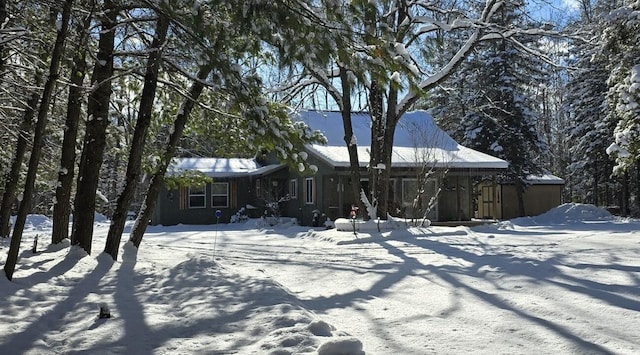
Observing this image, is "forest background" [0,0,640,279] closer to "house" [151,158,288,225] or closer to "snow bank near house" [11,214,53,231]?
"house" [151,158,288,225]

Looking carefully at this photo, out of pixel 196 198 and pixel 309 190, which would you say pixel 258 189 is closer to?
pixel 196 198

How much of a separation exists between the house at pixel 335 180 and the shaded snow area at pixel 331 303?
880 centimetres

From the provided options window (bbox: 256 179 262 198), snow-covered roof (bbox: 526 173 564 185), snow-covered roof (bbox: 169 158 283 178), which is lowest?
window (bbox: 256 179 262 198)

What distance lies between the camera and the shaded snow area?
4410 mm

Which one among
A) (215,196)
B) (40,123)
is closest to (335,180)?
(215,196)

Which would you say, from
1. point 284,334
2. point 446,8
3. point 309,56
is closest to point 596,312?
point 284,334

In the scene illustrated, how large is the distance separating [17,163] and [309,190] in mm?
13961

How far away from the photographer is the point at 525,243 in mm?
13031

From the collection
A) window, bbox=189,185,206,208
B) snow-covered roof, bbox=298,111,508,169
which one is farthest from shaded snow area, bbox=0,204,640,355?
window, bbox=189,185,206,208

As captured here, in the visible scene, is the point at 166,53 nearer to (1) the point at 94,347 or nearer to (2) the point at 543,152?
(1) the point at 94,347

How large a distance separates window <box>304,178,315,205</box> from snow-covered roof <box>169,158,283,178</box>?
5.85 feet

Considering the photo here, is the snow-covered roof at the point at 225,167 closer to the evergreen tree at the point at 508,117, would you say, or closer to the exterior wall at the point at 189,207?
the exterior wall at the point at 189,207

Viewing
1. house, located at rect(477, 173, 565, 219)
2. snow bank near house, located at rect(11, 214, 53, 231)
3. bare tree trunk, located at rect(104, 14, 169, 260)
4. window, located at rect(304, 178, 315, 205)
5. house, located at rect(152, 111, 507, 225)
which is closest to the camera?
bare tree trunk, located at rect(104, 14, 169, 260)

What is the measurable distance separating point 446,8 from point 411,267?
1115cm
